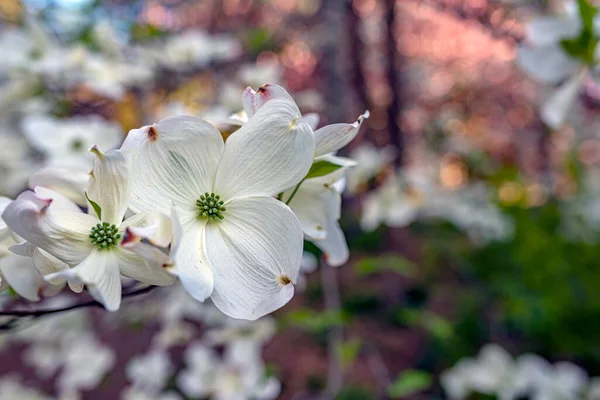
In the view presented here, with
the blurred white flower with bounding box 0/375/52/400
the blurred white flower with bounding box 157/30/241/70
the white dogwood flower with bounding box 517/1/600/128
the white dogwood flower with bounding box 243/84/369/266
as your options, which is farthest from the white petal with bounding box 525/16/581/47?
the blurred white flower with bounding box 0/375/52/400

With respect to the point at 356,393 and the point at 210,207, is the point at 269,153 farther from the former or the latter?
the point at 356,393

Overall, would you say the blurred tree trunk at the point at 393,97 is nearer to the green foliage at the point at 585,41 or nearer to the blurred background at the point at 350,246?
the blurred background at the point at 350,246

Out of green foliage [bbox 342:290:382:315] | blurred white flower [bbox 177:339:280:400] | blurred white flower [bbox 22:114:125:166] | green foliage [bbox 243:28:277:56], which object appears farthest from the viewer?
green foliage [bbox 342:290:382:315]

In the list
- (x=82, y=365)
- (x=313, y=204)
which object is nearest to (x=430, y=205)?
(x=82, y=365)

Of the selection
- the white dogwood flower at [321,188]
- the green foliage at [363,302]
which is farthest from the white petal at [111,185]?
the green foliage at [363,302]

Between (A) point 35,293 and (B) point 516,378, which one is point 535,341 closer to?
(B) point 516,378

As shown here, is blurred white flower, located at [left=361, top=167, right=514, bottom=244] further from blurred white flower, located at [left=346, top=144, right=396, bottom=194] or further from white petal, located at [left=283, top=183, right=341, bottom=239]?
white petal, located at [left=283, top=183, right=341, bottom=239]
